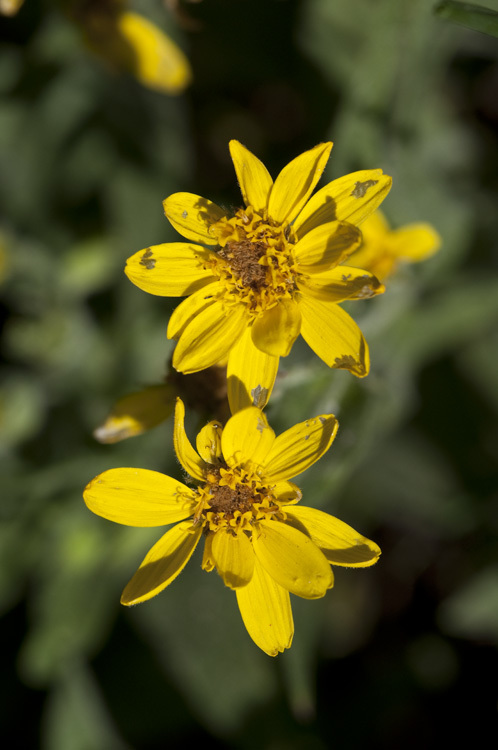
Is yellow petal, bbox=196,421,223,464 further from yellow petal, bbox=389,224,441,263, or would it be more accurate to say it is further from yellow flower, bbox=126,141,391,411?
yellow petal, bbox=389,224,441,263

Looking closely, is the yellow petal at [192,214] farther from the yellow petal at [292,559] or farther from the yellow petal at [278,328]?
the yellow petal at [292,559]

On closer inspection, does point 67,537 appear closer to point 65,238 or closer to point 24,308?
point 24,308

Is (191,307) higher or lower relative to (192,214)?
lower

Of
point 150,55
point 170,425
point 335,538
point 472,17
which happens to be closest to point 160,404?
point 335,538

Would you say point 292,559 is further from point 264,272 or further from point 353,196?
point 353,196

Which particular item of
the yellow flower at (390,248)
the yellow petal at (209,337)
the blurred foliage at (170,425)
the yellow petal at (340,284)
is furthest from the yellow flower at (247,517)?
the blurred foliage at (170,425)

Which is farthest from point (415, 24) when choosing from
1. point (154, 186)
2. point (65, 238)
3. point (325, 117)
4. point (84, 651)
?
point (84, 651)
